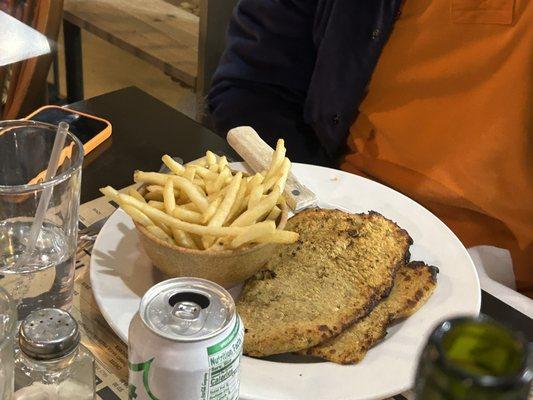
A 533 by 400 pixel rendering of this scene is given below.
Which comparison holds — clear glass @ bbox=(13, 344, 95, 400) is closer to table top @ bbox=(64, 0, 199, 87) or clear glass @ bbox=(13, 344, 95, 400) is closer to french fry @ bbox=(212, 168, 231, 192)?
french fry @ bbox=(212, 168, 231, 192)

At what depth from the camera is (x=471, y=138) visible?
1639 millimetres

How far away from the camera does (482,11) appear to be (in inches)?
62.3

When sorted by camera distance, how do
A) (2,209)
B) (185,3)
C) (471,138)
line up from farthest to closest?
(185,3) → (471,138) → (2,209)

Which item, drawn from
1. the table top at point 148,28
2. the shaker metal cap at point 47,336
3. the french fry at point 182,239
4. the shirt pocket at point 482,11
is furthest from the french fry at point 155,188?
the table top at point 148,28

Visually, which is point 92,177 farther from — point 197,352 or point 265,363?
point 197,352

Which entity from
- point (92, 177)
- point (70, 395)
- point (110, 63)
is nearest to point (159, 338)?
point (70, 395)

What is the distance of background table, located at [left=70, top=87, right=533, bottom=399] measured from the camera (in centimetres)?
145

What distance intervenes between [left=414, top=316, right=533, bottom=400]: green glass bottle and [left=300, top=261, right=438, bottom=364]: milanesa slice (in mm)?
473

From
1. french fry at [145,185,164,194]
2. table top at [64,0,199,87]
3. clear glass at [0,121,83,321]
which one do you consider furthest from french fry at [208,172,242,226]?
table top at [64,0,199,87]

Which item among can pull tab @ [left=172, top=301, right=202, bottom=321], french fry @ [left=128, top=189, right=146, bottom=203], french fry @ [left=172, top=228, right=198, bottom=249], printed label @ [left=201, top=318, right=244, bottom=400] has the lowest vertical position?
french fry @ [left=172, top=228, right=198, bottom=249]

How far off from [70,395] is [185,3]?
271 centimetres

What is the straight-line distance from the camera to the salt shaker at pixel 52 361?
32.2 inches

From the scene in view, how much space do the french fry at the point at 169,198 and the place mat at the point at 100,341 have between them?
0.65ft

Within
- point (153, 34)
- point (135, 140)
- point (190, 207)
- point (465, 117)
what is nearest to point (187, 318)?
point (190, 207)
